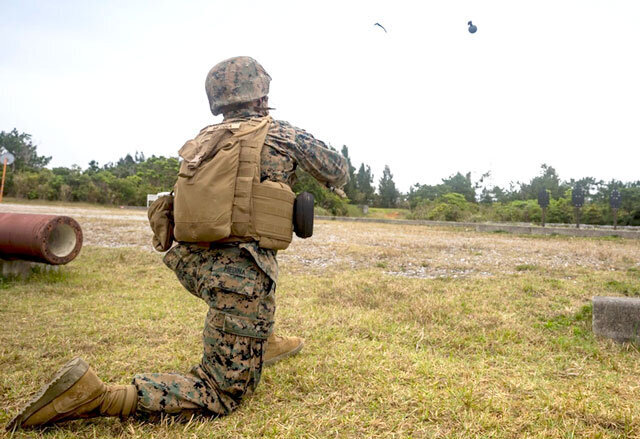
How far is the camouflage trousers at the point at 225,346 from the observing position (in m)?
2.04

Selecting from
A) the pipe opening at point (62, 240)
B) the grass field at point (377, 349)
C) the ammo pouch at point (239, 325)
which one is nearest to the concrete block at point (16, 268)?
the grass field at point (377, 349)

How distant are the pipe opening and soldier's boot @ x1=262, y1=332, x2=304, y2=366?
365 cm

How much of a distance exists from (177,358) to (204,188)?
53.4 inches

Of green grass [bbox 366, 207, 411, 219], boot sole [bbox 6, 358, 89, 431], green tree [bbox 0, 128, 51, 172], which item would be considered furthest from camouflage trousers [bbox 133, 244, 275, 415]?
A: green tree [bbox 0, 128, 51, 172]

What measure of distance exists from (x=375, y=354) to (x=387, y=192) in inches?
1498

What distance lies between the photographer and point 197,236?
2.14 metres

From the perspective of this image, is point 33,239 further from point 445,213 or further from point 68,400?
point 445,213

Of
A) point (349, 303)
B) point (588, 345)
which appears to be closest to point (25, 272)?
point (349, 303)

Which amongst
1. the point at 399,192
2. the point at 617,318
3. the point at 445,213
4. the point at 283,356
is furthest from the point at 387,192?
the point at 283,356

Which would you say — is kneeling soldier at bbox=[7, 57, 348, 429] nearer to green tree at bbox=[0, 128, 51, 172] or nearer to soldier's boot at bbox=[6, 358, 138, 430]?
soldier's boot at bbox=[6, 358, 138, 430]

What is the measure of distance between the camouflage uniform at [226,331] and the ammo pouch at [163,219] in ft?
0.69

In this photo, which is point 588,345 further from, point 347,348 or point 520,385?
point 347,348

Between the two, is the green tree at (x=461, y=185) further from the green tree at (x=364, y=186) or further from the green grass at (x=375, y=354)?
the green grass at (x=375, y=354)

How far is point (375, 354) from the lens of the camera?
294 cm
